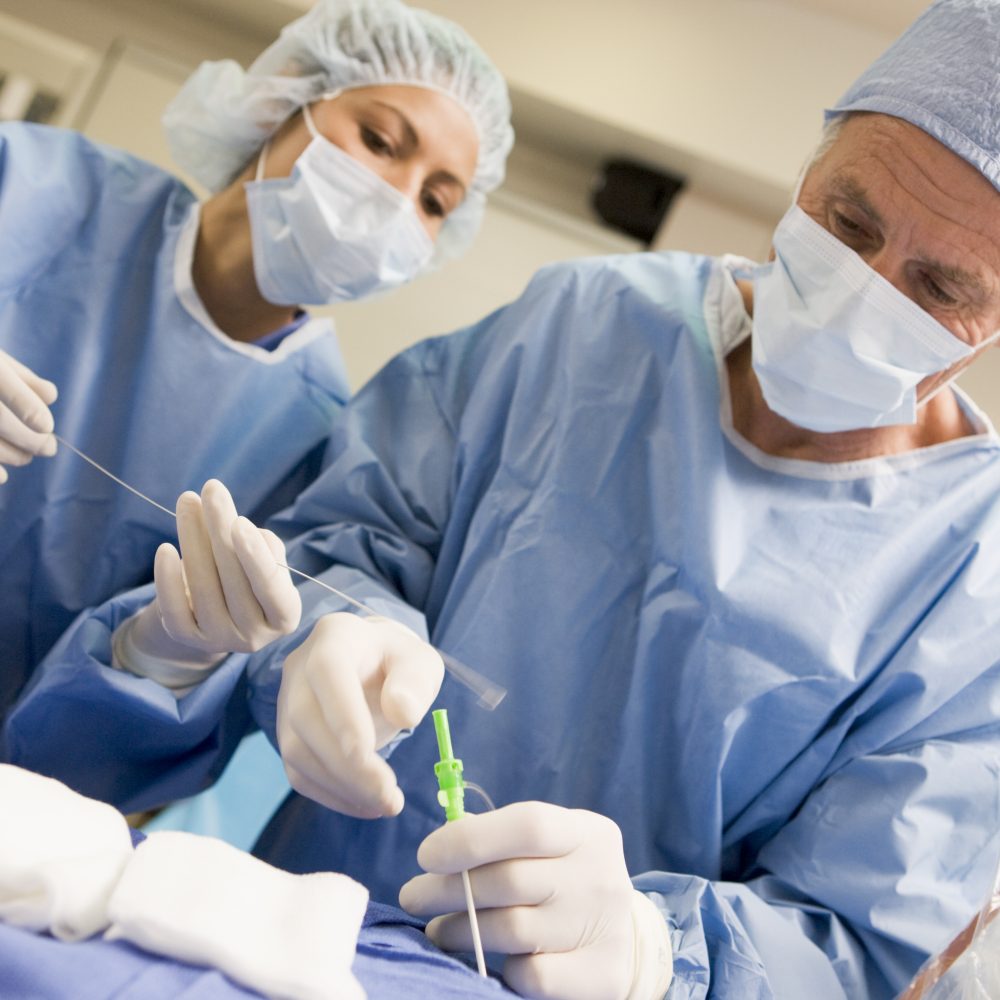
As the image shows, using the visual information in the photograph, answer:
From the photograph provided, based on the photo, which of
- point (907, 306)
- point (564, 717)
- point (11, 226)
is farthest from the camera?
point (11, 226)

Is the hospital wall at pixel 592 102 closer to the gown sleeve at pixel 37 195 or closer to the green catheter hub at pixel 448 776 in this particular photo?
the gown sleeve at pixel 37 195

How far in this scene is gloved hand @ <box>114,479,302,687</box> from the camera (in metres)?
0.99

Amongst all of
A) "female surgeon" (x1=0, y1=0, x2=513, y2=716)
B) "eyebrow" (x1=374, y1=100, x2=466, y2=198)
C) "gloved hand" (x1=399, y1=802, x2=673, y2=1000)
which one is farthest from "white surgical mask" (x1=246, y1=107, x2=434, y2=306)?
"gloved hand" (x1=399, y1=802, x2=673, y2=1000)

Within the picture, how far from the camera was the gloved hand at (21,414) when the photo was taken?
43.3 inches

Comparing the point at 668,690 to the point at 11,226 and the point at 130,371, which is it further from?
the point at 11,226

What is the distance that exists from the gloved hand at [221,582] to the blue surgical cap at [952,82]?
833 millimetres

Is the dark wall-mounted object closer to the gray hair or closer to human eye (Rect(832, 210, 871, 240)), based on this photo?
the gray hair

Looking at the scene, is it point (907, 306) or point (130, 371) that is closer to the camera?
→ point (907, 306)

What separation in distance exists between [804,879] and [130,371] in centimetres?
111

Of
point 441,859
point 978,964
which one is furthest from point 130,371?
point 978,964

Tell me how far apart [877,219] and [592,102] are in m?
1.36

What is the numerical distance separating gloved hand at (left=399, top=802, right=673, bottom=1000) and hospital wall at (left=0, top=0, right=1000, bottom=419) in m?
1.67

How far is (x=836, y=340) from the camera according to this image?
116 cm

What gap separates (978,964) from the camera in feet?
2.74
